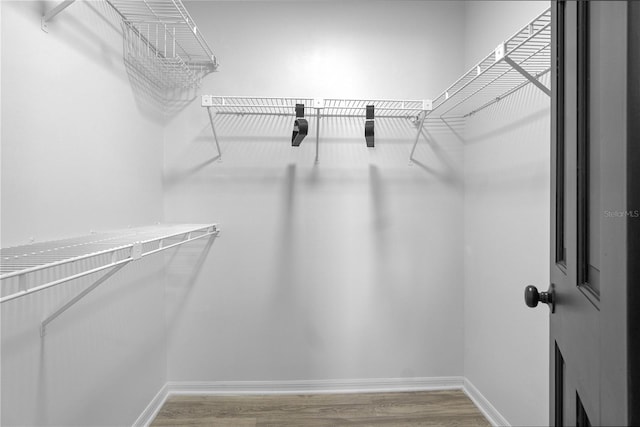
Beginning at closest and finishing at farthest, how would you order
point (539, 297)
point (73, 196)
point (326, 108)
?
point (539, 297), point (73, 196), point (326, 108)

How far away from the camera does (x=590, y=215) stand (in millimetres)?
597

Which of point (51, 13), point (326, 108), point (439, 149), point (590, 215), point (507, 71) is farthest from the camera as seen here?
point (439, 149)

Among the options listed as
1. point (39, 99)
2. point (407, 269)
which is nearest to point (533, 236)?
point (407, 269)

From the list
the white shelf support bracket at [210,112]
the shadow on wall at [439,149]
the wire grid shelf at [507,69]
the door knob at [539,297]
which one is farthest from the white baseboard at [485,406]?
the white shelf support bracket at [210,112]

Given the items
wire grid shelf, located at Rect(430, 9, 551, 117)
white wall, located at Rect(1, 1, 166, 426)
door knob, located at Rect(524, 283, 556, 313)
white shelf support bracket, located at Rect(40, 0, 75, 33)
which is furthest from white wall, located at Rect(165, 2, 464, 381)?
door knob, located at Rect(524, 283, 556, 313)

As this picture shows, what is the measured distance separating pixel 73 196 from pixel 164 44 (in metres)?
1.17

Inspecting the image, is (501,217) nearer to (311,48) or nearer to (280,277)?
(280,277)

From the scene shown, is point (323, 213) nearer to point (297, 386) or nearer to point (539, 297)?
point (297, 386)

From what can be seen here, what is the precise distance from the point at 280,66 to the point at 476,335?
2.03 m

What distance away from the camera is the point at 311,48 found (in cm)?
219

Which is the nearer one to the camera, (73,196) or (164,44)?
(73,196)

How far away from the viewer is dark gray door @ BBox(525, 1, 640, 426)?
0.44 meters

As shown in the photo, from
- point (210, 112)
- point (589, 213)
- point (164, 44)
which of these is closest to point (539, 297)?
point (589, 213)

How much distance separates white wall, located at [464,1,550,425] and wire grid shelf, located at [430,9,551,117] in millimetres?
71
